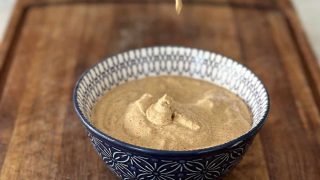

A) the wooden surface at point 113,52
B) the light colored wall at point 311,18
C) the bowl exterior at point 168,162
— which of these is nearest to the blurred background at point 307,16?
the light colored wall at point 311,18

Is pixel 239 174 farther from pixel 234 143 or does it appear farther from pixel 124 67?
pixel 124 67

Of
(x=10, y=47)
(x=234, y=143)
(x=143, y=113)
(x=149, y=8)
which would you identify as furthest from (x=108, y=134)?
(x=149, y=8)

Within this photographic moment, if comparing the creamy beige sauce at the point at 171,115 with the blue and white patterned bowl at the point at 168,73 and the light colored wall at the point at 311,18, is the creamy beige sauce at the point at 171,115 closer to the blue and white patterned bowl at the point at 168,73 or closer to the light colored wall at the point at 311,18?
the blue and white patterned bowl at the point at 168,73

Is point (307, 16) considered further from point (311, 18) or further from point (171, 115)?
point (171, 115)

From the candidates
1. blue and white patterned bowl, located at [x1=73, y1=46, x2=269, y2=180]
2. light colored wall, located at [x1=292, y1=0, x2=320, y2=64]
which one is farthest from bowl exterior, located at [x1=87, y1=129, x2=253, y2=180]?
light colored wall, located at [x1=292, y1=0, x2=320, y2=64]

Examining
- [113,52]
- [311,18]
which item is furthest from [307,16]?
[113,52]

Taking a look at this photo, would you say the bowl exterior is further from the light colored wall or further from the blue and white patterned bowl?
the light colored wall
